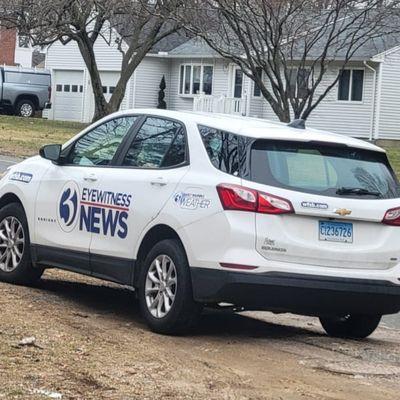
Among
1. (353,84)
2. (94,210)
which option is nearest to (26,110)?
(353,84)

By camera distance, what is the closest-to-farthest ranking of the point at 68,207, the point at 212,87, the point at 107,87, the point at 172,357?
the point at 172,357 < the point at 68,207 < the point at 212,87 < the point at 107,87

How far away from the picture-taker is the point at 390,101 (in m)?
38.1

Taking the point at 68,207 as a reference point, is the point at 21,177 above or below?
above

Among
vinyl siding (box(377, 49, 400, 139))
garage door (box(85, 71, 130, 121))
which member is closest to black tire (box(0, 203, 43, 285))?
vinyl siding (box(377, 49, 400, 139))

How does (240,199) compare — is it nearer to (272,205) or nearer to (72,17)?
(272,205)

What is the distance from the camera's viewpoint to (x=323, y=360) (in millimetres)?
6750

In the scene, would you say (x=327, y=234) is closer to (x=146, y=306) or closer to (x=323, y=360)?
(x=323, y=360)

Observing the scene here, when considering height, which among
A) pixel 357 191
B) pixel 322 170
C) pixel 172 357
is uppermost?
pixel 322 170

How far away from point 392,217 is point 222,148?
1342mm

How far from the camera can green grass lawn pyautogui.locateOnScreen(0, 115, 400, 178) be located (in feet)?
84.6

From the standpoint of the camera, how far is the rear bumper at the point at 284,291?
6.75 m

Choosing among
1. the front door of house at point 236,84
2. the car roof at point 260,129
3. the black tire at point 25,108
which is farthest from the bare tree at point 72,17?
the car roof at point 260,129

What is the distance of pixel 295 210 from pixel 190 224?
76 cm

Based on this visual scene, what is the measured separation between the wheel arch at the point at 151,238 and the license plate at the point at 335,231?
3.49 ft
